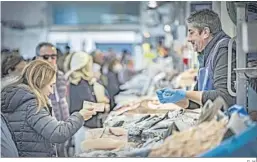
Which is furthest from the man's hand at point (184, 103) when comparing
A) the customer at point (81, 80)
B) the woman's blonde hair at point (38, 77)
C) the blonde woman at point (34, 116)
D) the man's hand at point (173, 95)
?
the customer at point (81, 80)

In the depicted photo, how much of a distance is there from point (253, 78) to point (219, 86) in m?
0.25

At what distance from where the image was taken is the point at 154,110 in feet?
12.6

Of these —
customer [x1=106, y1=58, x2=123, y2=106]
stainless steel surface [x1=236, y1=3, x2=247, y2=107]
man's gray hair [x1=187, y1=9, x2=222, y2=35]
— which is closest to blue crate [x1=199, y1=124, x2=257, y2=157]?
stainless steel surface [x1=236, y1=3, x2=247, y2=107]

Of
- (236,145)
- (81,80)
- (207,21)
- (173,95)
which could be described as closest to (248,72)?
(173,95)

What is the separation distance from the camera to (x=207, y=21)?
2.97 m

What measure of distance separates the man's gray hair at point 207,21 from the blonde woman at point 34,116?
803 mm

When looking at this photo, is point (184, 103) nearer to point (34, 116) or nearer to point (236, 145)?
point (34, 116)

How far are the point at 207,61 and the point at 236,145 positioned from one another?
3.94 ft

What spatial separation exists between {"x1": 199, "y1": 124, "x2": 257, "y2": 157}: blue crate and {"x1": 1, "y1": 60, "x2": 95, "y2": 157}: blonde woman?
1033 millimetres

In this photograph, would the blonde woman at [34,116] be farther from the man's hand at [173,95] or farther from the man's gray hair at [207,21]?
the man's gray hair at [207,21]

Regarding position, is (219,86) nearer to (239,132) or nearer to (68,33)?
(239,132)

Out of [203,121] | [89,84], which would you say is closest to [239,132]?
[203,121]

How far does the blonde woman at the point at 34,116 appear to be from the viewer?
9.00ft

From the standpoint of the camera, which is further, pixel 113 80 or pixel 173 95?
pixel 113 80
